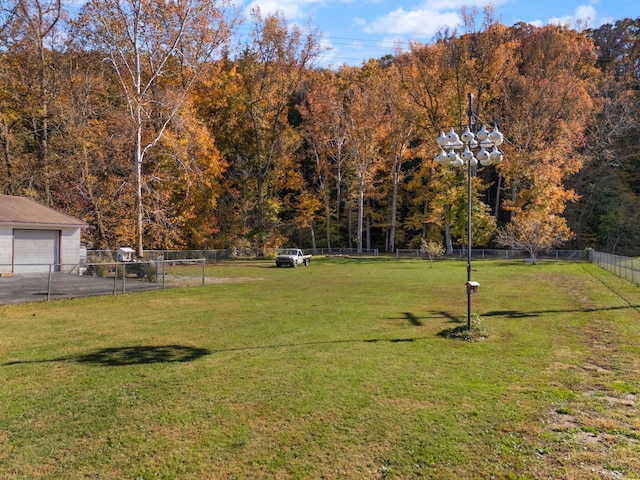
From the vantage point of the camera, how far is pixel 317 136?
5291cm

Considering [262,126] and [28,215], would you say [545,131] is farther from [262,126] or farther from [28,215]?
[28,215]

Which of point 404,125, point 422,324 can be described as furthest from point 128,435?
point 404,125

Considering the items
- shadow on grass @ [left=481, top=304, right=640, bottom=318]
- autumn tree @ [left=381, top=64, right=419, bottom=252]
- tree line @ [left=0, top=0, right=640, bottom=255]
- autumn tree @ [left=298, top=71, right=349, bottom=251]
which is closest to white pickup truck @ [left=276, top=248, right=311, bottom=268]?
tree line @ [left=0, top=0, right=640, bottom=255]

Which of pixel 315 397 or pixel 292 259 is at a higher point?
pixel 292 259

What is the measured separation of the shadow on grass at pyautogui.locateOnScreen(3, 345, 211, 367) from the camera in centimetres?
819

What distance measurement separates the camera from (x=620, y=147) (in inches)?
2132

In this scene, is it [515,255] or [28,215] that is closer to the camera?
[28,215]

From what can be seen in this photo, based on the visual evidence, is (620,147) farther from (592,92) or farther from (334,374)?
(334,374)

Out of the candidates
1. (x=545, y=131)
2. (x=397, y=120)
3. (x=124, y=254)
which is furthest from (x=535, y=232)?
(x=124, y=254)

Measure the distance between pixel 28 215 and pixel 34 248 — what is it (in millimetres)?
1875

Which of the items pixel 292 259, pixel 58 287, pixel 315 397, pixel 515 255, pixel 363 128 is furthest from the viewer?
pixel 363 128

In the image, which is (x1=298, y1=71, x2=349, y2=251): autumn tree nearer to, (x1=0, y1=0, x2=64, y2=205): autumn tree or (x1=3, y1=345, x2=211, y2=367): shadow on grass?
(x1=0, y1=0, x2=64, y2=205): autumn tree

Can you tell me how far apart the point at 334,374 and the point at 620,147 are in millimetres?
60428

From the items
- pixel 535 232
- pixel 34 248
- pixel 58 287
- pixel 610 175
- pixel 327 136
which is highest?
pixel 327 136
